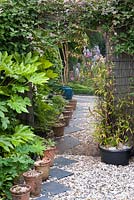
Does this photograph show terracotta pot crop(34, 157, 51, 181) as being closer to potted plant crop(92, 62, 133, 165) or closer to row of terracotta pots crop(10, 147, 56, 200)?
row of terracotta pots crop(10, 147, 56, 200)

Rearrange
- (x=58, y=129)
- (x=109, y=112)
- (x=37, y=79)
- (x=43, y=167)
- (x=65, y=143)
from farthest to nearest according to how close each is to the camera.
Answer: (x=58, y=129) < (x=65, y=143) < (x=109, y=112) < (x=43, y=167) < (x=37, y=79)

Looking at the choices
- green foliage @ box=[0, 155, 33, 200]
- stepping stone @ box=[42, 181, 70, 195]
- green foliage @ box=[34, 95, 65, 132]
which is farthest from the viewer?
green foliage @ box=[34, 95, 65, 132]

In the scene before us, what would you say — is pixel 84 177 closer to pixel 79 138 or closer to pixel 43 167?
pixel 43 167

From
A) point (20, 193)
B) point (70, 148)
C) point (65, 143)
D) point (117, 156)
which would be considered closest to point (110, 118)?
point (117, 156)

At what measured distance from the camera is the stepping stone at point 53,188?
3.26 meters

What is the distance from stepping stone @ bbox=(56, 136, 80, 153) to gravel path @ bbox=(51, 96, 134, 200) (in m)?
0.11

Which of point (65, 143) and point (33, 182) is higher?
point (33, 182)

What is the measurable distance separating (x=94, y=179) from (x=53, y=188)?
0.52 m

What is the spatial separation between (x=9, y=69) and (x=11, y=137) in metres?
0.67

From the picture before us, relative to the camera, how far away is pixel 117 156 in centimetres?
397

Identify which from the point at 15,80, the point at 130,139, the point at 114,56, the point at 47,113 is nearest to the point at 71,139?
the point at 47,113

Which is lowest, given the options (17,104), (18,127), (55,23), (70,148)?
(70,148)

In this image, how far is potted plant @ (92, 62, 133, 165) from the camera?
4043mm

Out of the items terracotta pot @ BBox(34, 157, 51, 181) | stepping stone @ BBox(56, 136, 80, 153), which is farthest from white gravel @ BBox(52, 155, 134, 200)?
stepping stone @ BBox(56, 136, 80, 153)
